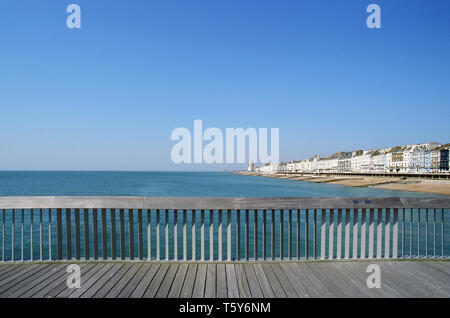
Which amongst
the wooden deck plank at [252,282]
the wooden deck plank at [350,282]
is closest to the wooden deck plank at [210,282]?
the wooden deck plank at [252,282]

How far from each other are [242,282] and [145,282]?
1160 mm

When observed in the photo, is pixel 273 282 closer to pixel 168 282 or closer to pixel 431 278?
pixel 168 282

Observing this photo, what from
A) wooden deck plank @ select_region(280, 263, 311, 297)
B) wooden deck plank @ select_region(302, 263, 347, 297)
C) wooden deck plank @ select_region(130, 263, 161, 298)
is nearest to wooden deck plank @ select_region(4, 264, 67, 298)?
wooden deck plank @ select_region(130, 263, 161, 298)

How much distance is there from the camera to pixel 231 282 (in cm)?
313

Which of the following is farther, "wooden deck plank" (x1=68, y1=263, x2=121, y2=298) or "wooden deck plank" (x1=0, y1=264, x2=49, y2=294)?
"wooden deck plank" (x1=0, y1=264, x2=49, y2=294)

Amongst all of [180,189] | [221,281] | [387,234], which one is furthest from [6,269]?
[180,189]

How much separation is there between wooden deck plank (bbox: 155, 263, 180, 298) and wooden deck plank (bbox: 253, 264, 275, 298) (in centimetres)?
106

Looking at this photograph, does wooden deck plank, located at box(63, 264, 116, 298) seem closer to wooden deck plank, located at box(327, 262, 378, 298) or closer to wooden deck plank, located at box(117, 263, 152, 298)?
wooden deck plank, located at box(117, 263, 152, 298)

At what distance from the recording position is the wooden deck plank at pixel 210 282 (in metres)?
2.87

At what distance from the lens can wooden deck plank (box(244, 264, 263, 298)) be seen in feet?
9.46

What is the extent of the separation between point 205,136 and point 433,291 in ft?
11.9

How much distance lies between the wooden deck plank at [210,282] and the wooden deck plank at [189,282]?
0.55 feet
